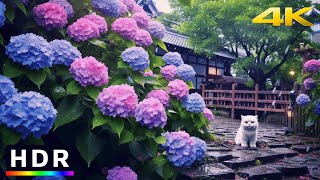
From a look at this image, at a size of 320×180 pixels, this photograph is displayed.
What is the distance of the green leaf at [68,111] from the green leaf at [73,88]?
0.31 feet

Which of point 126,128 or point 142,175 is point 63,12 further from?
point 142,175

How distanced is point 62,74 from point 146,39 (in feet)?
3.30

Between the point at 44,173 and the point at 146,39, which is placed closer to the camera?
the point at 44,173

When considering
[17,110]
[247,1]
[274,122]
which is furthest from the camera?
[247,1]

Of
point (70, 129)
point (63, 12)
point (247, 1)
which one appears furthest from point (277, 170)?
point (247, 1)

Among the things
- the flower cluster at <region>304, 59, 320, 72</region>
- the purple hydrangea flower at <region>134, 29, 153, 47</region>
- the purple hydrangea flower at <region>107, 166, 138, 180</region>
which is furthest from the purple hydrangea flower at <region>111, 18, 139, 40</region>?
the flower cluster at <region>304, 59, 320, 72</region>

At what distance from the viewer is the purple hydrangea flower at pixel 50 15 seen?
7.41ft

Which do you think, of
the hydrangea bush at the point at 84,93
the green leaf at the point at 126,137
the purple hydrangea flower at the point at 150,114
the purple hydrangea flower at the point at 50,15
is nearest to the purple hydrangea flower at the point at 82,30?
the hydrangea bush at the point at 84,93

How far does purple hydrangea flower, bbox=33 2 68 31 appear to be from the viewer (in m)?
2.26

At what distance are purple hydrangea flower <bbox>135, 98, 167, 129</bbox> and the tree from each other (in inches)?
565

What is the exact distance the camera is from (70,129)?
2158 mm

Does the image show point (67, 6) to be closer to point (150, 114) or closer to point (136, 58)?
point (136, 58)

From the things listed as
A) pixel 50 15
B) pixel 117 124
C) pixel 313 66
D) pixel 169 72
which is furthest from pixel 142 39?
pixel 313 66

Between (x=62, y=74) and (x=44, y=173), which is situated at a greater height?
(x=62, y=74)
